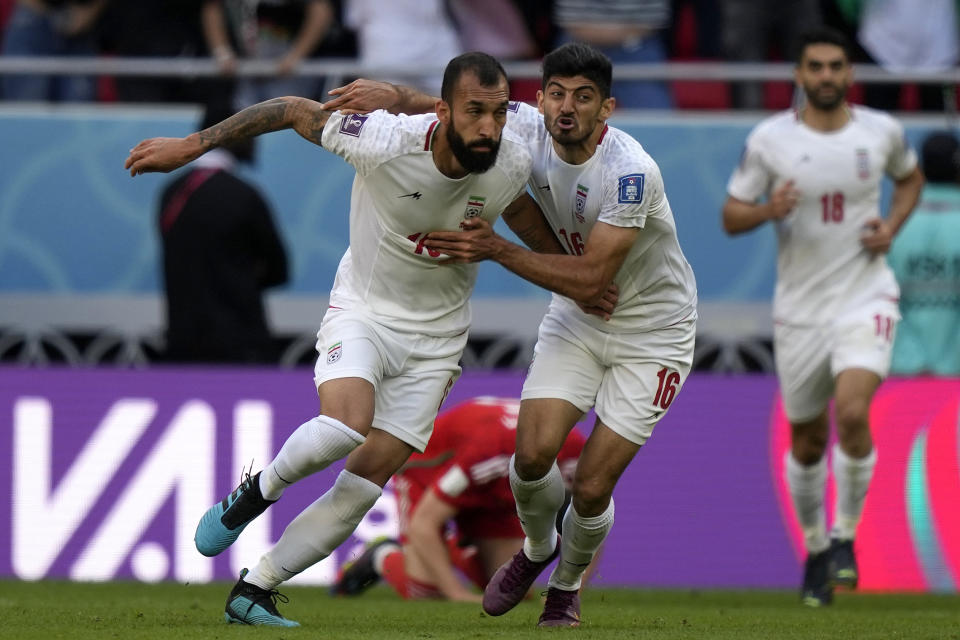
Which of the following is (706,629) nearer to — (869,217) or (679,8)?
(869,217)

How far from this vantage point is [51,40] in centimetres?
1244

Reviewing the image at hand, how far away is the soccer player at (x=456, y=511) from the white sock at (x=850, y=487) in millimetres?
1394

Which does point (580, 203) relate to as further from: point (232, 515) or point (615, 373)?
point (232, 515)

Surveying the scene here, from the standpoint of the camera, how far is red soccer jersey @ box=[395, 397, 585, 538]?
9.15 metres

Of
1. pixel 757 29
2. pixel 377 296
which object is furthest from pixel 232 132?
pixel 757 29

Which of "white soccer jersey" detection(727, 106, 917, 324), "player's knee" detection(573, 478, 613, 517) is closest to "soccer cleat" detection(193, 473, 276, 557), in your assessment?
"player's knee" detection(573, 478, 613, 517)

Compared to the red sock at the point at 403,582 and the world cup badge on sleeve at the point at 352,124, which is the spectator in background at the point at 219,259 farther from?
the world cup badge on sleeve at the point at 352,124

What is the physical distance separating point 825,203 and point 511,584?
10.3 ft

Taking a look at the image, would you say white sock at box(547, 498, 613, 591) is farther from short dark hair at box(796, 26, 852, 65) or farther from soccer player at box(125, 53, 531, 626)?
short dark hair at box(796, 26, 852, 65)

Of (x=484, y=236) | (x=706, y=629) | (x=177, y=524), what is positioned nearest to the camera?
(x=484, y=236)

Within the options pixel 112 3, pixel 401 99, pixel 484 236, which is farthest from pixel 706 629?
pixel 112 3

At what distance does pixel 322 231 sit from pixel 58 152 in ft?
6.19

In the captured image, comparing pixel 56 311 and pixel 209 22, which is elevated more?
pixel 209 22

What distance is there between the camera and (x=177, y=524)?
10109 mm
